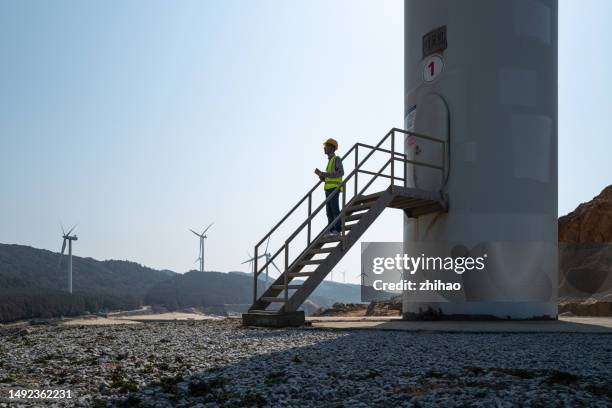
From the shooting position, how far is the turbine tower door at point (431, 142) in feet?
45.6

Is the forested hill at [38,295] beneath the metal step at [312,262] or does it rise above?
beneath

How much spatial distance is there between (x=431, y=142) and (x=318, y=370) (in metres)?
9.02

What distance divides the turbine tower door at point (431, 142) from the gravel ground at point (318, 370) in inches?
205

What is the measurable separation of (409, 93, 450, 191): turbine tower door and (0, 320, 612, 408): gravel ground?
5218 mm

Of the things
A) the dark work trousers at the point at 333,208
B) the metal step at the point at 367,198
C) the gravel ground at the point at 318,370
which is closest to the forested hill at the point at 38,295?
the dark work trousers at the point at 333,208

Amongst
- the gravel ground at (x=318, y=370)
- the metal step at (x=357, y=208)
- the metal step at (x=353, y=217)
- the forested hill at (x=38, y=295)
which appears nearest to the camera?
the gravel ground at (x=318, y=370)

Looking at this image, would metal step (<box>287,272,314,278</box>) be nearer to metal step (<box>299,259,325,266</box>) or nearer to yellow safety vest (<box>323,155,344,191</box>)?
metal step (<box>299,259,325,266</box>)

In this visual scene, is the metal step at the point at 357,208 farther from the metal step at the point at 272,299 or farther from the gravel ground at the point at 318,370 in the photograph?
the gravel ground at the point at 318,370

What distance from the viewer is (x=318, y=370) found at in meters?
6.12

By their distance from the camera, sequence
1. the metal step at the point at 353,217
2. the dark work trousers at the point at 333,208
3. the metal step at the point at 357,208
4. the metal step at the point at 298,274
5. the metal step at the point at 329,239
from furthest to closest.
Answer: the dark work trousers at the point at 333,208, the metal step at the point at 357,208, the metal step at the point at 353,217, the metal step at the point at 329,239, the metal step at the point at 298,274

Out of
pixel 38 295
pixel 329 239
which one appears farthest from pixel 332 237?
pixel 38 295

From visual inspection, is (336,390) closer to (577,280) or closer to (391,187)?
(391,187)

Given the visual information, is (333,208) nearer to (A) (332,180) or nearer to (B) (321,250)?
(A) (332,180)

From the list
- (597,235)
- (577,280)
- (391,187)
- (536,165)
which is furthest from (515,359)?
(597,235)
